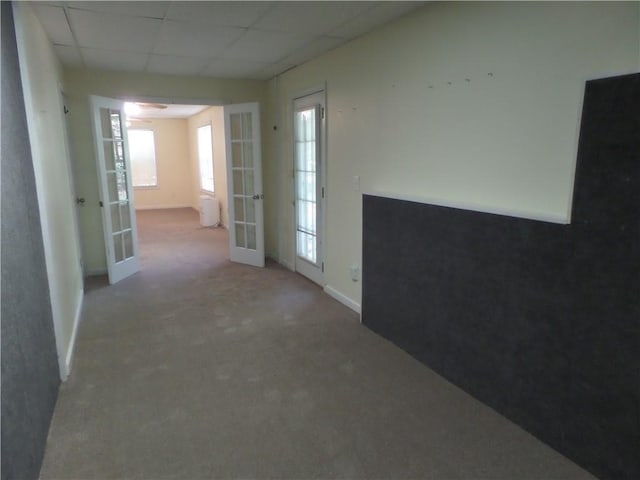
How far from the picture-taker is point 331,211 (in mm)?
4164

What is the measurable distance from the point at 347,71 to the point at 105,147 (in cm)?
288

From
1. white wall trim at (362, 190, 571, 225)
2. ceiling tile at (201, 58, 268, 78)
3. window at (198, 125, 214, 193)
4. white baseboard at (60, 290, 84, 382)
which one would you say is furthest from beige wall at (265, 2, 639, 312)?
window at (198, 125, 214, 193)

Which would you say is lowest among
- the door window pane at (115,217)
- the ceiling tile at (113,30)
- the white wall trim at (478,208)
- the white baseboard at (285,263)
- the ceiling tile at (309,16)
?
the white baseboard at (285,263)

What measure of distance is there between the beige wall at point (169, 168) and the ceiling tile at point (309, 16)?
8.18 meters

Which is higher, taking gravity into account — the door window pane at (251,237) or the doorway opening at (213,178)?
the doorway opening at (213,178)

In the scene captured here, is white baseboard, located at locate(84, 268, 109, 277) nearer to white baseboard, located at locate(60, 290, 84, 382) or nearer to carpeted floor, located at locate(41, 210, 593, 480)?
white baseboard, located at locate(60, 290, 84, 382)

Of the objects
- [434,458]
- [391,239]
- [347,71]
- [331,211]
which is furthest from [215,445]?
[347,71]

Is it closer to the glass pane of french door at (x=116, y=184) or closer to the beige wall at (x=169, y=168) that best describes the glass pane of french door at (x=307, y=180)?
the glass pane of french door at (x=116, y=184)

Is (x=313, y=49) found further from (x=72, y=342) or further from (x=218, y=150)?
(x=218, y=150)

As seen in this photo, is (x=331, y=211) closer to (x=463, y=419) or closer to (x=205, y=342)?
(x=205, y=342)

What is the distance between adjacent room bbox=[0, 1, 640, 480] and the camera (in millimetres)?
1781

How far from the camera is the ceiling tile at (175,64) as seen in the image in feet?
13.9

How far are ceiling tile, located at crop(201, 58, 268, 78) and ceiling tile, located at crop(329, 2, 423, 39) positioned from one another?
4.75ft

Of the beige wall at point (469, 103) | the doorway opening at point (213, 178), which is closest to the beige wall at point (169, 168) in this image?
the doorway opening at point (213, 178)
